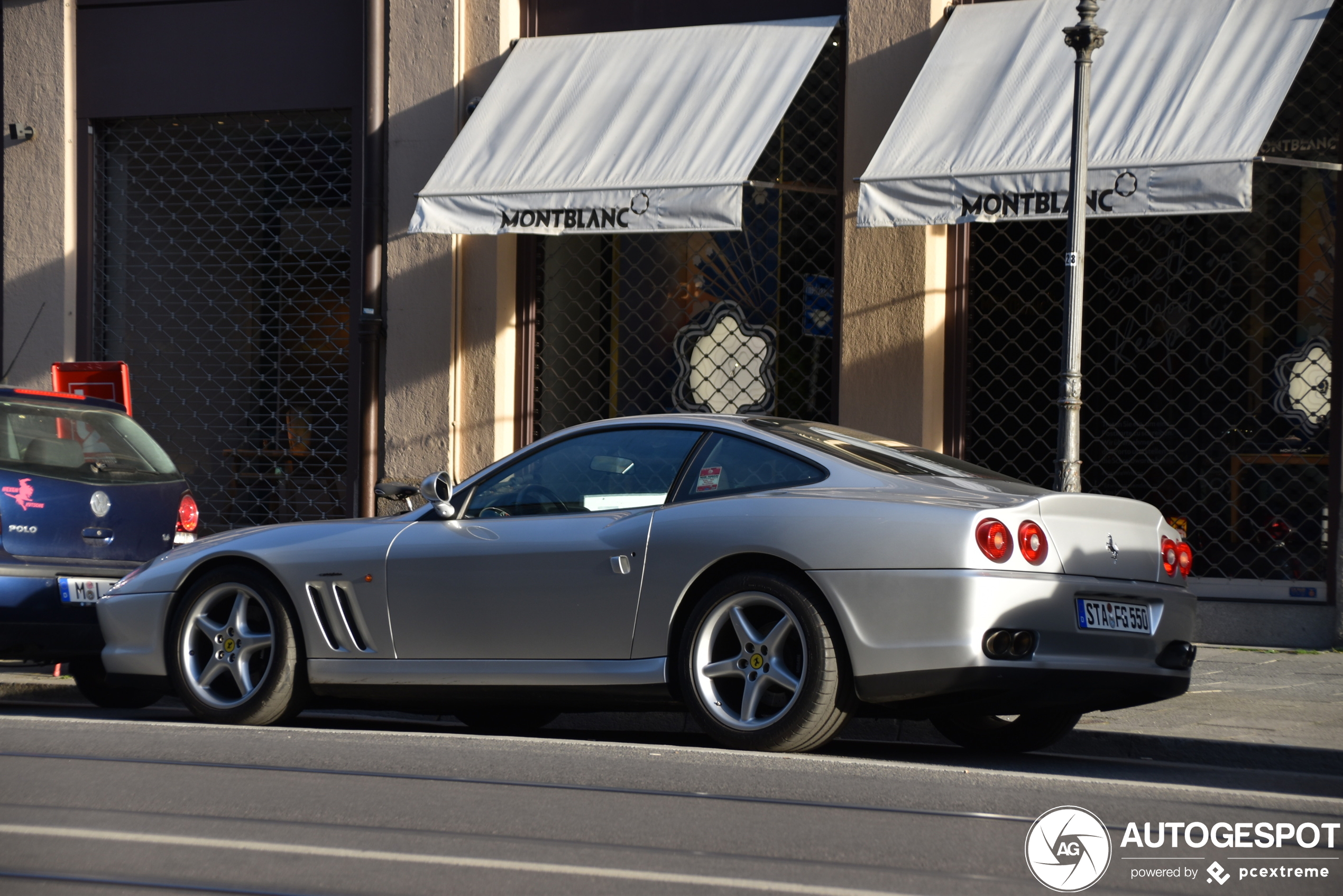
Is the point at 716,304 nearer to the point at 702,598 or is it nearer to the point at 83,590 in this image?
the point at 83,590

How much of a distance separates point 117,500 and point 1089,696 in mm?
5032

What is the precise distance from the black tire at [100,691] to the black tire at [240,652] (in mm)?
1256

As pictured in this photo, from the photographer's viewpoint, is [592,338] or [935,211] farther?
[592,338]

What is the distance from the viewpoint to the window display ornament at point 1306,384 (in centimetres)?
962

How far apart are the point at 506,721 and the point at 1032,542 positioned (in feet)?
9.27

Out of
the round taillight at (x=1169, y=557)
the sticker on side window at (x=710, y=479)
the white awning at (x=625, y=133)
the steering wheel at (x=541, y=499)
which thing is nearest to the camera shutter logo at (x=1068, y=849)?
the round taillight at (x=1169, y=557)

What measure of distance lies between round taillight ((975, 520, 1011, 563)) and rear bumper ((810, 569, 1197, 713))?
0.06m

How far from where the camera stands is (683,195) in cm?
964

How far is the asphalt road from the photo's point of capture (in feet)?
12.9

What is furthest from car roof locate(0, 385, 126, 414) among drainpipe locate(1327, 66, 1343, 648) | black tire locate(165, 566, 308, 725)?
drainpipe locate(1327, 66, 1343, 648)

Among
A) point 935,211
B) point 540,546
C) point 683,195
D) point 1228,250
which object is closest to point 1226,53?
point 1228,250

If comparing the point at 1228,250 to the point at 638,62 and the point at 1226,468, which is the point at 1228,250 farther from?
the point at 638,62

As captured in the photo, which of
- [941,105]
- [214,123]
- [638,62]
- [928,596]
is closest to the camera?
[928,596]

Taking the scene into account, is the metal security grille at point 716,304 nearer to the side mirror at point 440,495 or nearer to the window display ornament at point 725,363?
the window display ornament at point 725,363
